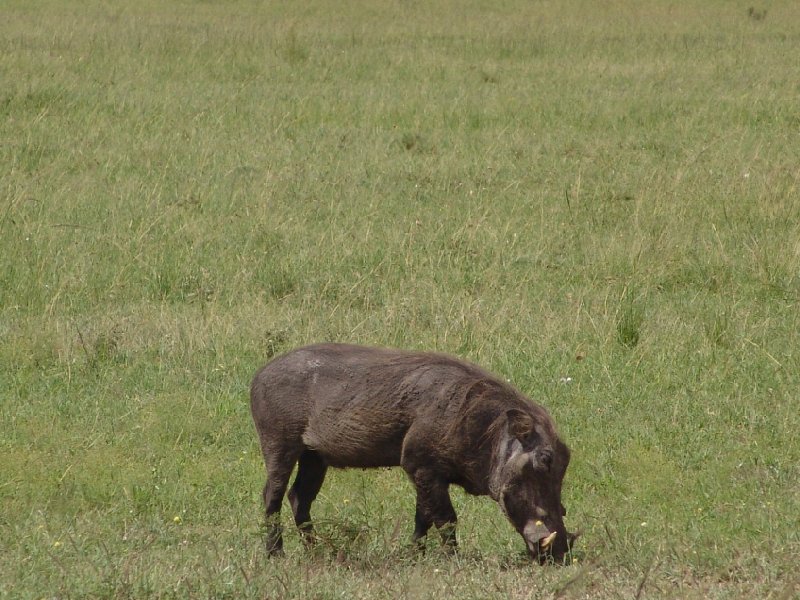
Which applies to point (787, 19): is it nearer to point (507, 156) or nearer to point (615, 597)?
point (507, 156)

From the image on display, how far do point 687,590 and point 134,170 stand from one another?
8.05 meters

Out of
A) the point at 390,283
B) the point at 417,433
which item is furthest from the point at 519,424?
the point at 390,283

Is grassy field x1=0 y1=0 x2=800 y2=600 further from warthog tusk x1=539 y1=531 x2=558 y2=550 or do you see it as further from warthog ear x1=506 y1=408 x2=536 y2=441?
warthog ear x1=506 y1=408 x2=536 y2=441

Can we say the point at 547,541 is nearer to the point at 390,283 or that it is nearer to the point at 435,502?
the point at 435,502

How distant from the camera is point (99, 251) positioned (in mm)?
9000

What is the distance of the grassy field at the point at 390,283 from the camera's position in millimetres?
4840

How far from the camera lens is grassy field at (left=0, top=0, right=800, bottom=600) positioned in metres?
4.84

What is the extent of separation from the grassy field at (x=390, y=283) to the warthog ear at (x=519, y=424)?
18.5 inches

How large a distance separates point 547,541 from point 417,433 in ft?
2.28

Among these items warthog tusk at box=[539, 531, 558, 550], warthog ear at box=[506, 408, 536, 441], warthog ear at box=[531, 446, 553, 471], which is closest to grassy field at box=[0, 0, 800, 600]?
warthog tusk at box=[539, 531, 558, 550]

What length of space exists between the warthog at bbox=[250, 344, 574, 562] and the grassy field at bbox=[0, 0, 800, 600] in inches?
7.1

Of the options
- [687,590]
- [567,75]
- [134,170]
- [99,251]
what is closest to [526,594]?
[687,590]

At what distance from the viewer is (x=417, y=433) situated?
4.66 metres

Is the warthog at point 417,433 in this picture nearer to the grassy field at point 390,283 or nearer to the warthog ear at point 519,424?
the warthog ear at point 519,424
